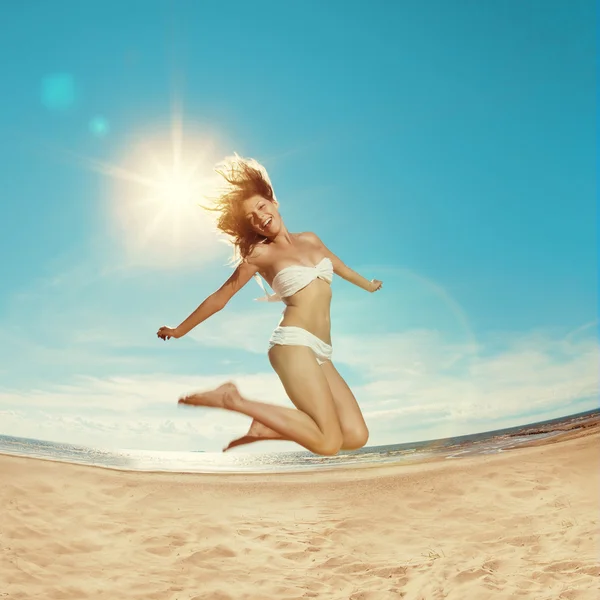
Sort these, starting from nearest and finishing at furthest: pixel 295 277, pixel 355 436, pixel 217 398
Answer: pixel 217 398
pixel 355 436
pixel 295 277

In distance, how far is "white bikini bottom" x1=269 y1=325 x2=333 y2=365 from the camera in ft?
6.73

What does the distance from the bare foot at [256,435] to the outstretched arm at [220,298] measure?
17.8 inches

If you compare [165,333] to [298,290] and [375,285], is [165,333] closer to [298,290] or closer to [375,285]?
[298,290]

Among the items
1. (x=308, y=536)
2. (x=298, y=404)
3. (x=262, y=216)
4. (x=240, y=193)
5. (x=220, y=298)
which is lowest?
(x=308, y=536)

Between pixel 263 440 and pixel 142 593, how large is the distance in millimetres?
9168

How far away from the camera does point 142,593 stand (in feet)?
31.3

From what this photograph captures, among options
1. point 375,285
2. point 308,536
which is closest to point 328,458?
point 308,536

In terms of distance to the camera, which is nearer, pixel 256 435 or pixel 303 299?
pixel 256 435

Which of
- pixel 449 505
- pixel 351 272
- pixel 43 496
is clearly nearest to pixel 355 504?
pixel 449 505

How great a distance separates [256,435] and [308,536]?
11.6 metres

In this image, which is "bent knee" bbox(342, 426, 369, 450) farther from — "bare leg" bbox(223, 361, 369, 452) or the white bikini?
the white bikini

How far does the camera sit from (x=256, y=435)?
6.44 ft

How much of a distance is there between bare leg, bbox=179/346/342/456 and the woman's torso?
0.14 meters

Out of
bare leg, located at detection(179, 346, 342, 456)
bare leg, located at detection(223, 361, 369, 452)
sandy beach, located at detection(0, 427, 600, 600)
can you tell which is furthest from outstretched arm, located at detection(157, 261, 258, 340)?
sandy beach, located at detection(0, 427, 600, 600)
